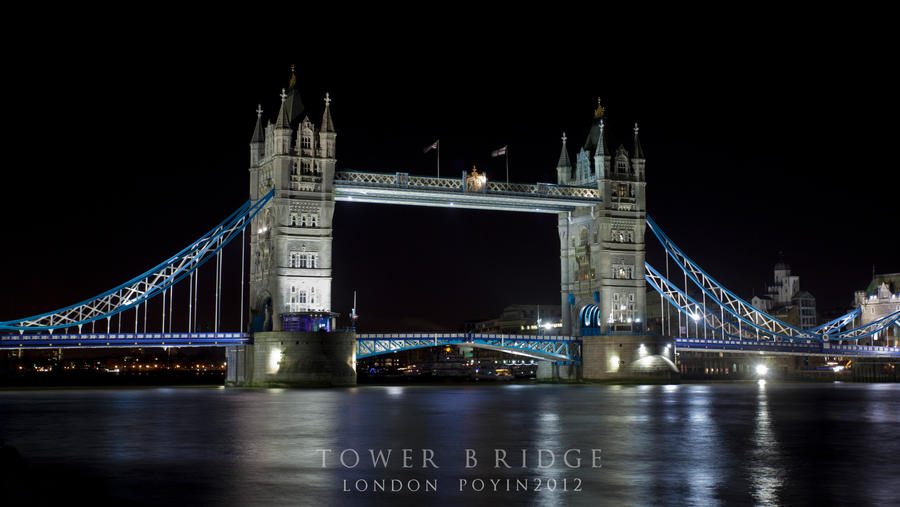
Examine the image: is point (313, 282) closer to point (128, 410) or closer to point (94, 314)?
point (94, 314)

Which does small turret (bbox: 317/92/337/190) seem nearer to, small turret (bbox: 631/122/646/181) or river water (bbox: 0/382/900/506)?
A: small turret (bbox: 631/122/646/181)

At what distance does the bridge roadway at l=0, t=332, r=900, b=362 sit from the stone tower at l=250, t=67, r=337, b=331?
4159 mm

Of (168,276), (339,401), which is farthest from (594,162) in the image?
(339,401)

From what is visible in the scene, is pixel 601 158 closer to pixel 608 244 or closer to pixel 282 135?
pixel 608 244

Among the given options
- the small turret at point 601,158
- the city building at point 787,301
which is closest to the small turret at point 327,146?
the small turret at point 601,158

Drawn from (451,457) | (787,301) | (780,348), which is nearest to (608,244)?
(780,348)

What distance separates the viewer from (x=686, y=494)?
1805cm

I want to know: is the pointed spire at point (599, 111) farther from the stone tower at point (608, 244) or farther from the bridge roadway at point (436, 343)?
the bridge roadway at point (436, 343)

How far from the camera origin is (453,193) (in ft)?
257

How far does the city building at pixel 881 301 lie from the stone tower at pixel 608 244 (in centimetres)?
5099

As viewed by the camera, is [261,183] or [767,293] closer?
[261,183]

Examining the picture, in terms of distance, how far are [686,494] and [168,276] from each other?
193ft

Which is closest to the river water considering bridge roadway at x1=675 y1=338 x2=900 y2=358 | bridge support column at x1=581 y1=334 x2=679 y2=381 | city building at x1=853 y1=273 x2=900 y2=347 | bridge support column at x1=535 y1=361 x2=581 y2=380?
bridge support column at x1=581 y1=334 x2=679 y2=381

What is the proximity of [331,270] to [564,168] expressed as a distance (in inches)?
1076
